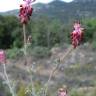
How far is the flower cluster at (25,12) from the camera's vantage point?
2949mm

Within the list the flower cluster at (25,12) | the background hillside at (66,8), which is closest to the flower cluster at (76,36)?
the flower cluster at (25,12)

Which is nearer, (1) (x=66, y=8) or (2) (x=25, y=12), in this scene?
(2) (x=25, y=12)

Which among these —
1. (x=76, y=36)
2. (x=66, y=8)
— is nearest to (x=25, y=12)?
(x=76, y=36)

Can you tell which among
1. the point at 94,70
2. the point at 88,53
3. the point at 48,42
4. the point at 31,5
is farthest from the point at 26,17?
the point at 48,42

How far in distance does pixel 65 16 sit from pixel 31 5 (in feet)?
110

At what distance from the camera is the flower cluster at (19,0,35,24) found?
2949mm

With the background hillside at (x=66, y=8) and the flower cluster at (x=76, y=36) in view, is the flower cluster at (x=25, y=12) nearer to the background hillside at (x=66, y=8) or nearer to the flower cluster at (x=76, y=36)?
the flower cluster at (x=76, y=36)

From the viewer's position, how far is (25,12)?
2.96 meters

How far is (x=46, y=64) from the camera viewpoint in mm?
25922

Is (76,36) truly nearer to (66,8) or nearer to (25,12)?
(25,12)

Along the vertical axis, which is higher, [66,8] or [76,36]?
[76,36]

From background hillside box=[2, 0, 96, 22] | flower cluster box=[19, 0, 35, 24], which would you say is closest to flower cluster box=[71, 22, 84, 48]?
flower cluster box=[19, 0, 35, 24]

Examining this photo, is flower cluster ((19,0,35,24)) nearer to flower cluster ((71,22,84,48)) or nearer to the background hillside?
flower cluster ((71,22,84,48))

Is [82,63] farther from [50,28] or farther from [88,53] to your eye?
[50,28]
